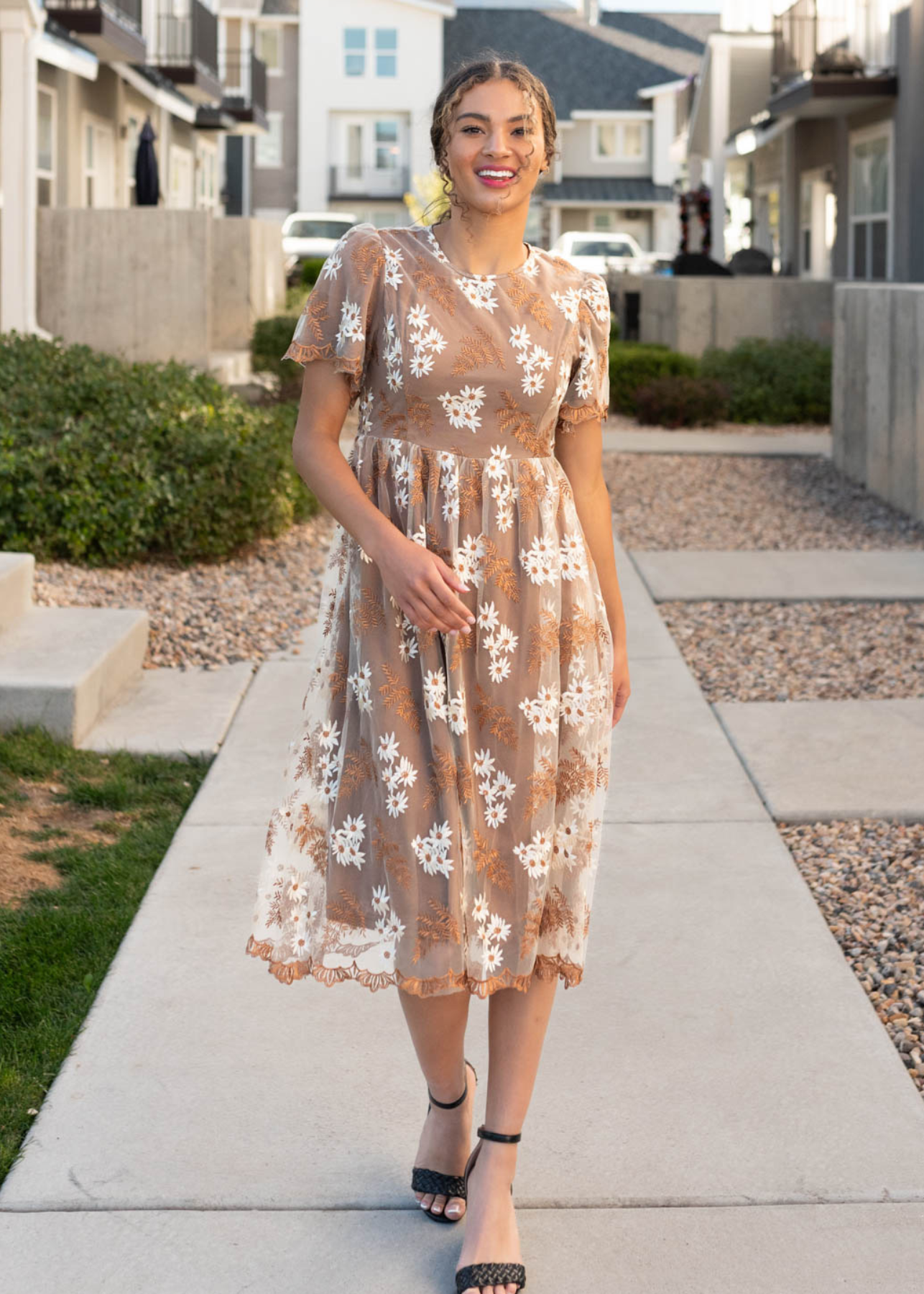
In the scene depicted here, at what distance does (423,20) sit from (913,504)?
39.0m

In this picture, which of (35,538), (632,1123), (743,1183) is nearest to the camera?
(743,1183)

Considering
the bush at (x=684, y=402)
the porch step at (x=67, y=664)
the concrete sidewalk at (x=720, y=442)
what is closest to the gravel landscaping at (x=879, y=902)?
the porch step at (x=67, y=664)

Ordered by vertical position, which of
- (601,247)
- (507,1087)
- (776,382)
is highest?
(601,247)

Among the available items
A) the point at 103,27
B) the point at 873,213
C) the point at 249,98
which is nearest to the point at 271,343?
the point at 103,27

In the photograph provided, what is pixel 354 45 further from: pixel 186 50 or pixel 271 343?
pixel 271 343

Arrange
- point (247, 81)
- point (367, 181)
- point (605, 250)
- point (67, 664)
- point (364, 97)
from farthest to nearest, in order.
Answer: point (367, 181) < point (364, 97) < point (605, 250) < point (247, 81) < point (67, 664)

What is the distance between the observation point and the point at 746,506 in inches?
420

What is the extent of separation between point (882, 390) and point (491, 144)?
871 cm

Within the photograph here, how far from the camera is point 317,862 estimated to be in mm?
2584

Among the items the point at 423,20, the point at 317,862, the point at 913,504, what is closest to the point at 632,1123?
the point at 317,862

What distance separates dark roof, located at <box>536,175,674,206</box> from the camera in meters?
47.1

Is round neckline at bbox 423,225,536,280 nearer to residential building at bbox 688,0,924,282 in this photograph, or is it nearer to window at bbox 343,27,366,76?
residential building at bbox 688,0,924,282

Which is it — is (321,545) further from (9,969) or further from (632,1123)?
(632,1123)

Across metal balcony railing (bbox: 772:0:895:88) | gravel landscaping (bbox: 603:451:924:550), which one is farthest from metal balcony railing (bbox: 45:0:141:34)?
metal balcony railing (bbox: 772:0:895:88)
